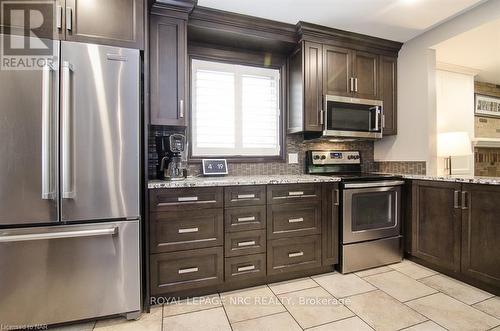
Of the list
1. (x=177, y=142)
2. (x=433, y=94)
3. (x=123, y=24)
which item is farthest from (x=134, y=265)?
(x=433, y=94)

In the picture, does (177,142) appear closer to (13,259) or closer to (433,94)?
(13,259)

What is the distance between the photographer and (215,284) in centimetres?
204

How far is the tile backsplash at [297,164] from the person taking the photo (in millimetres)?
2455

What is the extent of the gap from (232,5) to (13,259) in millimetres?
2444

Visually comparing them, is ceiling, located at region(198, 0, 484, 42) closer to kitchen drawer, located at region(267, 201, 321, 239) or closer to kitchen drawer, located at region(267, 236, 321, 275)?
kitchen drawer, located at region(267, 201, 321, 239)

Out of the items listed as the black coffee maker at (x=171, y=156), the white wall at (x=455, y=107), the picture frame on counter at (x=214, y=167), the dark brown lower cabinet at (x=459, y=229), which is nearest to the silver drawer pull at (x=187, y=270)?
the black coffee maker at (x=171, y=156)

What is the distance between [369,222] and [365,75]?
1640 millimetres

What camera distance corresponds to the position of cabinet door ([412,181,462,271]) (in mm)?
2246

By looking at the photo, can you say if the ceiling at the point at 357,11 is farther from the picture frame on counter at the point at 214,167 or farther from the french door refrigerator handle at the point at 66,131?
the picture frame on counter at the point at 214,167

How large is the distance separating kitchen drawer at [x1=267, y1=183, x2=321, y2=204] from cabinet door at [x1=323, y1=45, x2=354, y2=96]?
1.08 m

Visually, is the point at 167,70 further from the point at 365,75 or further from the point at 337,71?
the point at 365,75

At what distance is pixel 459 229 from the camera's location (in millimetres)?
2217

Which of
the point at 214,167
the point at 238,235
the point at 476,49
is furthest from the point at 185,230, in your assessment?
the point at 476,49

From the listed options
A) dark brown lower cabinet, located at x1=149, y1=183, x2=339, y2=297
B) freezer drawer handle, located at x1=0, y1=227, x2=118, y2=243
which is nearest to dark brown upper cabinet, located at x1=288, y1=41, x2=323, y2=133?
dark brown lower cabinet, located at x1=149, y1=183, x2=339, y2=297
